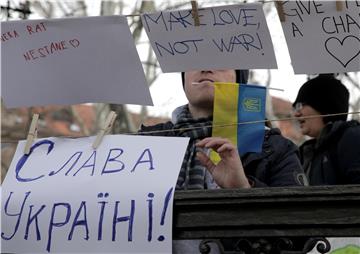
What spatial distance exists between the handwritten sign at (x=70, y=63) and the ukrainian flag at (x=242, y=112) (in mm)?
299

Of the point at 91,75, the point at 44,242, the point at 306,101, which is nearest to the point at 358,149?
the point at 306,101

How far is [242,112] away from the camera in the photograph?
315cm

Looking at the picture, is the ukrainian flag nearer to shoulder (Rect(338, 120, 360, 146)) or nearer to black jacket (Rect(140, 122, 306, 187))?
black jacket (Rect(140, 122, 306, 187))

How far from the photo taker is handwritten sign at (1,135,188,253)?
2879 millimetres

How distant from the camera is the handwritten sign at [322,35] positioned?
3.12 metres

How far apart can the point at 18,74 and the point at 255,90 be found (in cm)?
92

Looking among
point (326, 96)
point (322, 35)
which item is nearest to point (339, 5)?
point (322, 35)

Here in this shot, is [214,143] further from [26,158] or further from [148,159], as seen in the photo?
[26,158]

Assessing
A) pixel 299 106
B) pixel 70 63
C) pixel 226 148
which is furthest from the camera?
pixel 299 106

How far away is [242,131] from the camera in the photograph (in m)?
3.14

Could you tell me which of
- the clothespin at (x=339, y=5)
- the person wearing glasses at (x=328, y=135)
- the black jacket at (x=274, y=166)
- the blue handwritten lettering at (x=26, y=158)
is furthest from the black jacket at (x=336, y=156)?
the blue handwritten lettering at (x=26, y=158)

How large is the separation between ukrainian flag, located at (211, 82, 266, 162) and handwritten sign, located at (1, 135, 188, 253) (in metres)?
0.21

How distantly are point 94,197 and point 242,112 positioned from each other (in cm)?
60

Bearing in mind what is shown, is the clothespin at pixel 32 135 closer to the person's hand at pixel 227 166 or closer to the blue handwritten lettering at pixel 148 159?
the blue handwritten lettering at pixel 148 159
